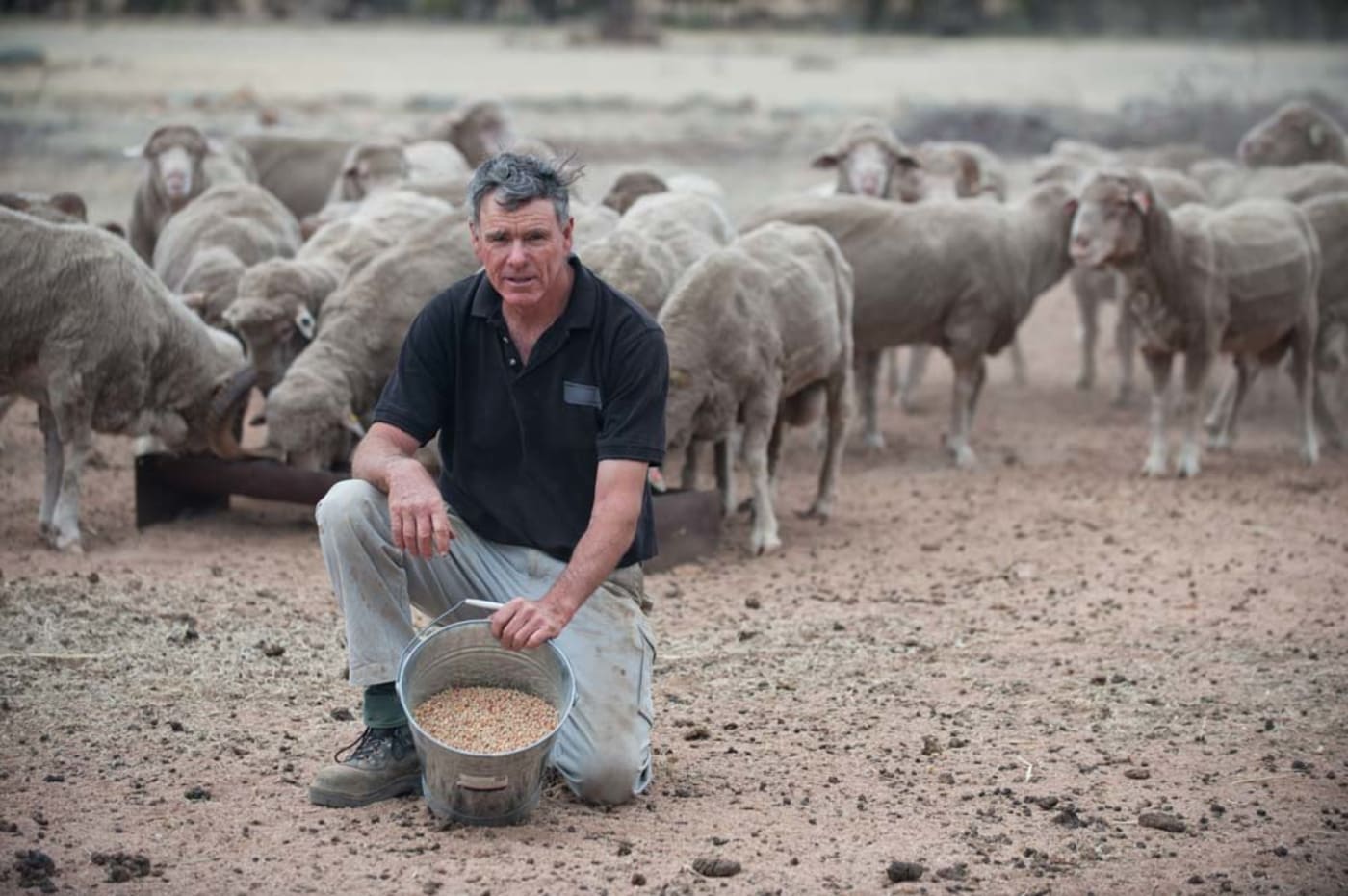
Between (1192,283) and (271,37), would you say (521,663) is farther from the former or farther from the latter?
(271,37)

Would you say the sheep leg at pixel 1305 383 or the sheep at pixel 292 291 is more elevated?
the sheep at pixel 292 291

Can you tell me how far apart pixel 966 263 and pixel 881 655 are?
5.27m

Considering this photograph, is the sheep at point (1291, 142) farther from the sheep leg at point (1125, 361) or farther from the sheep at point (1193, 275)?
the sheep at point (1193, 275)

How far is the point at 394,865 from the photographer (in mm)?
5238

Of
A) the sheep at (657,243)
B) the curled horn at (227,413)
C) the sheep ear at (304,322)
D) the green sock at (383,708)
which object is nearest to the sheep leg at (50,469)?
the curled horn at (227,413)

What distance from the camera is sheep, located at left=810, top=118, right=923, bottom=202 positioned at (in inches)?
556

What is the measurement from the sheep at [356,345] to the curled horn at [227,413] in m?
0.17

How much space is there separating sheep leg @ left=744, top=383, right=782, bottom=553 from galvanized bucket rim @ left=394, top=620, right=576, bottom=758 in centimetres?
403

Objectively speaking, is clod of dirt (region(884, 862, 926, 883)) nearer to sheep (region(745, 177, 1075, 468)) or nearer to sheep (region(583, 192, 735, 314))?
sheep (region(583, 192, 735, 314))

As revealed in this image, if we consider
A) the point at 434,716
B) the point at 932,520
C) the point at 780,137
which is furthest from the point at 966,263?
the point at 780,137

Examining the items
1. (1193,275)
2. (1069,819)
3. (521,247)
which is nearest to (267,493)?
(521,247)

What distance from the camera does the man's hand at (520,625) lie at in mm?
5328

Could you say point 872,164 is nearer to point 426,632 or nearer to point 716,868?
point 426,632

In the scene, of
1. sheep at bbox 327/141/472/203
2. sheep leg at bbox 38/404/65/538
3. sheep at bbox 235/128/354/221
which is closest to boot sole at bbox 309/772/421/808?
sheep leg at bbox 38/404/65/538
